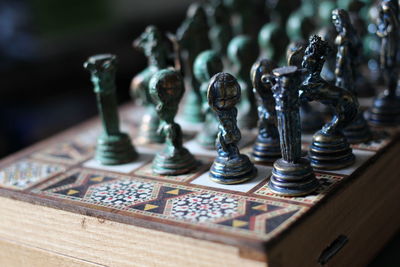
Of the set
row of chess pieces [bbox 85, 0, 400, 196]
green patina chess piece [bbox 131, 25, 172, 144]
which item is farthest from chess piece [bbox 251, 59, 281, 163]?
green patina chess piece [bbox 131, 25, 172, 144]

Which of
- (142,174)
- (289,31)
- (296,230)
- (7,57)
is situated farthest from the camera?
(7,57)

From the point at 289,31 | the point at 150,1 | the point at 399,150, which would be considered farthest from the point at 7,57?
the point at 399,150

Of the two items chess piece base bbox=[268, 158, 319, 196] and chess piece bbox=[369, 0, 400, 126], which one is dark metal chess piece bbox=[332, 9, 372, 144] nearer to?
chess piece bbox=[369, 0, 400, 126]

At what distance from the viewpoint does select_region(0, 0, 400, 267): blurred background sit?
3.25m

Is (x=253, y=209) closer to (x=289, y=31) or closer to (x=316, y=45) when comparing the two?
(x=316, y=45)

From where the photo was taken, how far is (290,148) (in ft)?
3.53

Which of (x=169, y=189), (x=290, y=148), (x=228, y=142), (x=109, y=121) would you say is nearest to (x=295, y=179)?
(x=290, y=148)

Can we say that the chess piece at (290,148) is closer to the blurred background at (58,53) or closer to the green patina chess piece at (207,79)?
the green patina chess piece at (207,79)

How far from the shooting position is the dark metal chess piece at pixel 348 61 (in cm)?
124

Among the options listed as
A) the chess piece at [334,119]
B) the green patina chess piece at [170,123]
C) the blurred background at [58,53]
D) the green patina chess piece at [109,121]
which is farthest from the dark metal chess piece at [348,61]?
the blurred background at [58,53]

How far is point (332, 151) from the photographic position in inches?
45.9

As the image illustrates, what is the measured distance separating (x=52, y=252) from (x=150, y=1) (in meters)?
3.26

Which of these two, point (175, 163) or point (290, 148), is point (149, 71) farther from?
point (290, 148)

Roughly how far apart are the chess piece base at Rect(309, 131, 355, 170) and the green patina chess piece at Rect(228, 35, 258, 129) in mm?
318
